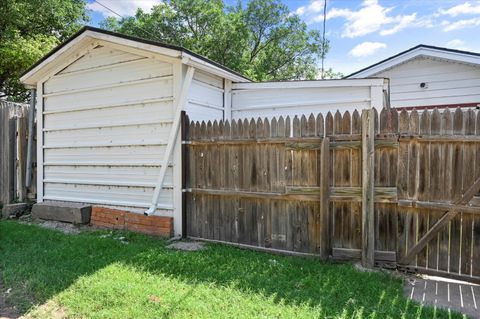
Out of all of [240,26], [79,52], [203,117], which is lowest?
[203,117]

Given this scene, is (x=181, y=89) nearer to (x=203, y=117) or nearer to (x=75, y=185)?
(x=203, y=117)

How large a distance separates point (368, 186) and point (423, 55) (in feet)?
21.0

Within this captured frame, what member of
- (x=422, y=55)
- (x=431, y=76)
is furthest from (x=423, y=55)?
(x=431, y=76)

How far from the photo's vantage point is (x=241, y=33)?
2180 centimetres

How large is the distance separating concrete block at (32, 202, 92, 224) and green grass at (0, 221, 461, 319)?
61.0 inches

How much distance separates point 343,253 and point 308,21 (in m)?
23.9

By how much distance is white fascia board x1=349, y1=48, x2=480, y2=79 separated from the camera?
7848 millimetres

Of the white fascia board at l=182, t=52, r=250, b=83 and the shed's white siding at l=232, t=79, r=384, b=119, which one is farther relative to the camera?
the shed's white siding at l=232, t=79, r=384, b=119

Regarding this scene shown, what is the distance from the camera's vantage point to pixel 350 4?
14.0 meters

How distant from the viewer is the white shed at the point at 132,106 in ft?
18.8

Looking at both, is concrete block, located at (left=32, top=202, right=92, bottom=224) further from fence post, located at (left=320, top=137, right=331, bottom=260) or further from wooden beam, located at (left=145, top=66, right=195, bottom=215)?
fence post, located at (left=320, top=137, right=331, bottom=260)

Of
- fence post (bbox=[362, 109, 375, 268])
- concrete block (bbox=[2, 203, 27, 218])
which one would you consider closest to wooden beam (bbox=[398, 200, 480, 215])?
fence post (bbox=[362, 109, 375, 268])

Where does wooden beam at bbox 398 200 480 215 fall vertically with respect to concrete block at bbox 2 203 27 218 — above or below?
above

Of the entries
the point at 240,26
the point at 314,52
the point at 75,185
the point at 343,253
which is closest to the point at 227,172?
the point at 343,253
